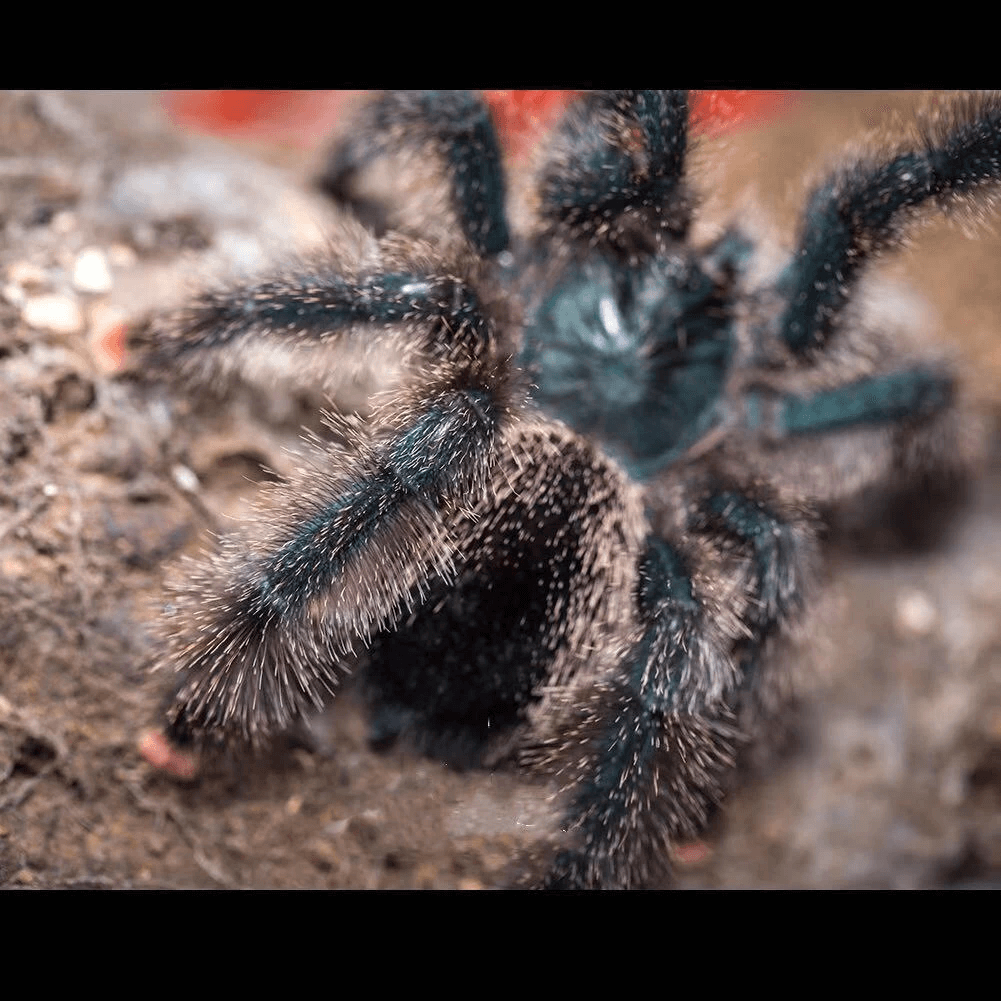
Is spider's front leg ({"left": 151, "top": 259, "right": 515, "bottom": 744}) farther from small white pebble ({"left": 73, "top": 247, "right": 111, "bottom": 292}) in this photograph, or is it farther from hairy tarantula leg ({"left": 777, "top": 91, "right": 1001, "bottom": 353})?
A: hairy tarantula leg ({"left": 777, "top": 91, "right": 1001, "bottom": 353})

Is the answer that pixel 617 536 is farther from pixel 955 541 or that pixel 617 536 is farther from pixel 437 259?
pixel 955 541

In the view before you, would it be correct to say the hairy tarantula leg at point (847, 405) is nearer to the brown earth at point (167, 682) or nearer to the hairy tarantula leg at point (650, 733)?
the brown earth at point (167, 682)

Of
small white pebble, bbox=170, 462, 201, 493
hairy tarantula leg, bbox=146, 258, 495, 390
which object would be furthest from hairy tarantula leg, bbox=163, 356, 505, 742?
small white pebble, bbox=170, 462, 201, 493

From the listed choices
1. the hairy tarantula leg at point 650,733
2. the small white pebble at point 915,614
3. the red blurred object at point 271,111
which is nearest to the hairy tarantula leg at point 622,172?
the hairy tarantula leg at point 650,733

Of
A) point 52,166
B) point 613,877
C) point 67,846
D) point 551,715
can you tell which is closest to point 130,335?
point 52,166

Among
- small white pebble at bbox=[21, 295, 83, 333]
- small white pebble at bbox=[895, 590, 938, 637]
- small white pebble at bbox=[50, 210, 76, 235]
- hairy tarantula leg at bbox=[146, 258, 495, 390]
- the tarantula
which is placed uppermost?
small white pebble at bbox=[50, 210, 76, 235]

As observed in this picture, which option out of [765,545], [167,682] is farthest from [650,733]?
[167,682]
